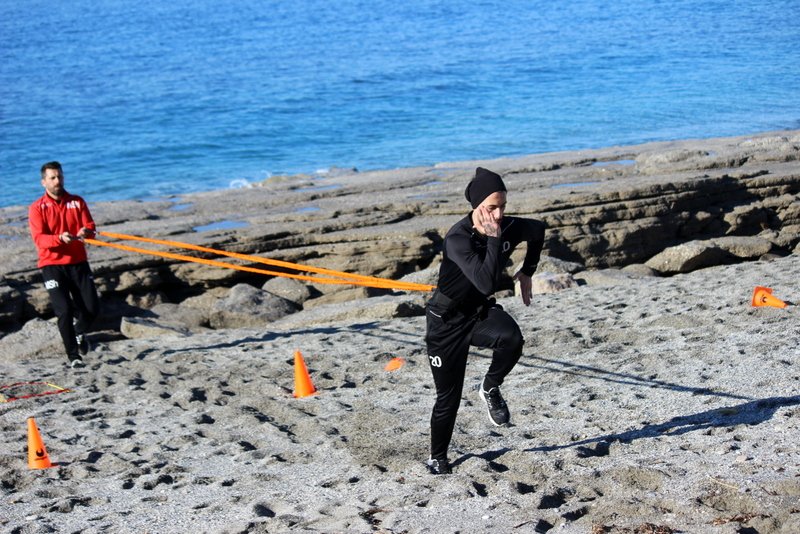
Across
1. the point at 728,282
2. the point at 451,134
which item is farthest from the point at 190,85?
the point at 728,282

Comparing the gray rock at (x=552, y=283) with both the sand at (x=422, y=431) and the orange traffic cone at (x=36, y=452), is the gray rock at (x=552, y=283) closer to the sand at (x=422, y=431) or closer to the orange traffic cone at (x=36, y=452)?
the sand at (x=422, y=431)

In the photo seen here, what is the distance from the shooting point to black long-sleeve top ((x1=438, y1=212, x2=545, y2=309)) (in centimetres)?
476

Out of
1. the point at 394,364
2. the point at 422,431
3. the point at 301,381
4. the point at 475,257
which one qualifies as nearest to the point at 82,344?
the point at 301,381

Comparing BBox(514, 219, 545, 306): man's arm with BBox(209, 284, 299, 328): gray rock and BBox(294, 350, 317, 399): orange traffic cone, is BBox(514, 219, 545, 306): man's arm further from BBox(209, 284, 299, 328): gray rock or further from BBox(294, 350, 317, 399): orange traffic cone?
BBox(209, 284, 299, 328): gray rock

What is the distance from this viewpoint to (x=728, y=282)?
32.9ft

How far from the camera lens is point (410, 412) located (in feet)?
22.7

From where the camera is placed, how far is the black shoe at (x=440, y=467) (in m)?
5.48

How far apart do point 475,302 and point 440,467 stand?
1.05 m

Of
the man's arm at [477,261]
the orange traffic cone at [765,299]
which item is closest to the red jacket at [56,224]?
the man's arm at [477,261]

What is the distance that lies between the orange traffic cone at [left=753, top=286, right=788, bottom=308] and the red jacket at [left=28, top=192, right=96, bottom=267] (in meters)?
6.21

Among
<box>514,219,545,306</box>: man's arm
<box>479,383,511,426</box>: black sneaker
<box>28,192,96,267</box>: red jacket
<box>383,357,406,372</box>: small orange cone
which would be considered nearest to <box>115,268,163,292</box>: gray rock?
<box>28,192,96,267</box>: red jacket

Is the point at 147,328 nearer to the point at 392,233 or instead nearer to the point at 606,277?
the point at 392,233

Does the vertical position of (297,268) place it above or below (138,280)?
above

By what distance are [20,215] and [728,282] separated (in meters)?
11.5
